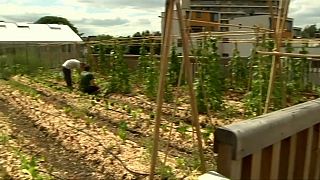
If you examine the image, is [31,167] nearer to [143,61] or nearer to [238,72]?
[143,61]

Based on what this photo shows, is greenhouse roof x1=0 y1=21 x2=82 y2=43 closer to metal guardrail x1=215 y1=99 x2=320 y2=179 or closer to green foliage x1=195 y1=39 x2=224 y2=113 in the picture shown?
green foliage x1=195 y1=39 x2=224 y2=113

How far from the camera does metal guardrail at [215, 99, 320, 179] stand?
54.0 inches

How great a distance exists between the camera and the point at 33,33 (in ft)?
98.3

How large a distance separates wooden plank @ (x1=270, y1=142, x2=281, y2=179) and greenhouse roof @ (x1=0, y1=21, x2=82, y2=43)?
2673 cm

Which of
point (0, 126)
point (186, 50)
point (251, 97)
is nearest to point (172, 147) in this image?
point (186, 50)

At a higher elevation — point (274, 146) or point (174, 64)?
point (274, 146)

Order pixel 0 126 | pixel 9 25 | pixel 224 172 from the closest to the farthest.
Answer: pixel 224 172
pixel 0 126
pixel 9 25

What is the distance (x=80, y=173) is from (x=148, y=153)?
86cm

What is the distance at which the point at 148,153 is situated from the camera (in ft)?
16.2

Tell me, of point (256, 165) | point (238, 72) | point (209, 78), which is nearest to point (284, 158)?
point (256, 165)

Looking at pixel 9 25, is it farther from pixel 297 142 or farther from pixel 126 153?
pixel 297 142

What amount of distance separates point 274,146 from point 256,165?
135 mm

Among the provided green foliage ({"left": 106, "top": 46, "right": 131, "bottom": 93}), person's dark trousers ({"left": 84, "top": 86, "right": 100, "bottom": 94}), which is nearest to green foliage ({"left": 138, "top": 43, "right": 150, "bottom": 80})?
green foliage ({"left": 106, "top": 46, "right": 131, "bottom": 93})

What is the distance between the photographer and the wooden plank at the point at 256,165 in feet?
4.96
